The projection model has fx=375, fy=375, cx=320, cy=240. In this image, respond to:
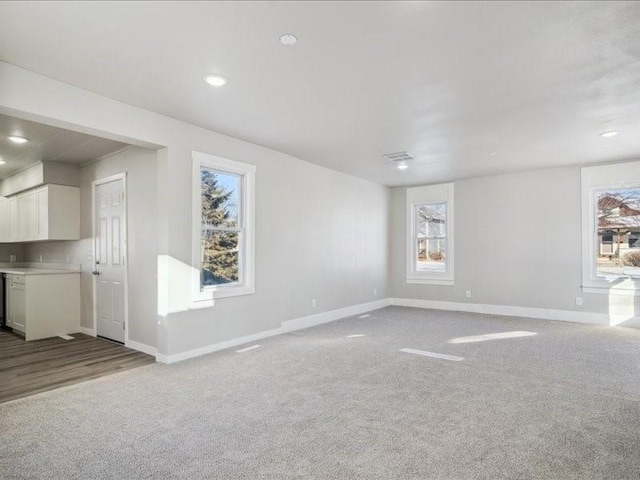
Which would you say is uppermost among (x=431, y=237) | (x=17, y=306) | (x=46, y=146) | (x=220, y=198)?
(x=46, y=146)

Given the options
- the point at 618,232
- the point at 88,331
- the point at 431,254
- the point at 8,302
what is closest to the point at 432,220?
the point at 431,254

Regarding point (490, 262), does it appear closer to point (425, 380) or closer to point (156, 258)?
point (425, 380)

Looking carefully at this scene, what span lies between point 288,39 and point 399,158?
3520mm

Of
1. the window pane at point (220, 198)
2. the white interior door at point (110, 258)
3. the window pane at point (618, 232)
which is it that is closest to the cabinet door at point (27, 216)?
the white interior door at point (110, 258)

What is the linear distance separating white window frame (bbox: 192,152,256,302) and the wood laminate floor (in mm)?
994

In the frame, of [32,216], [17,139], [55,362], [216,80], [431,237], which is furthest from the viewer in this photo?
[431,237]

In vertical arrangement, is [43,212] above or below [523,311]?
above

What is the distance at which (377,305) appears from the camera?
778cm

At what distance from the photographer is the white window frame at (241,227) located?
4316mm

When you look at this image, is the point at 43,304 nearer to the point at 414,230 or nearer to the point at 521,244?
the point at 414,230

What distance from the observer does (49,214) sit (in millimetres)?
5492

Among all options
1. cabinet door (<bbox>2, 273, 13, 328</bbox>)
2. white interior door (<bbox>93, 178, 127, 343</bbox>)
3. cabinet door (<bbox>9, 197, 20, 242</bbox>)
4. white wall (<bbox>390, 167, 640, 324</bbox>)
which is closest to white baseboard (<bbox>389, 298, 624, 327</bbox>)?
white wall (<bbox>390, 167, 640, 324</bbox>)

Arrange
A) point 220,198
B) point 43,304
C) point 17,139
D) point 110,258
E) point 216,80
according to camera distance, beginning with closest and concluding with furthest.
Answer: point 216,80 < point 17,139 < point 220,198 < point 110,258 < point 43,304

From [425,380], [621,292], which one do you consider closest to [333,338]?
[425,380]
